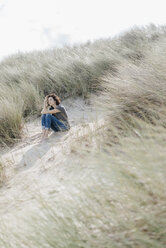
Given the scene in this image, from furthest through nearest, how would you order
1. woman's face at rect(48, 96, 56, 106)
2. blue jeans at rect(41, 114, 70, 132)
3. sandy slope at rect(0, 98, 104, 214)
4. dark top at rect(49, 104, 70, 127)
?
woman's face at rect(48, 96, 56, 106) < dark top at rect(49, 104, 70, 127) < blue jeans at rect(41, 114, 70, 132) < sandy slope at rect(0, 98, 104, 214)

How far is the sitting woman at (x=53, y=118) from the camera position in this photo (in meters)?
4.46

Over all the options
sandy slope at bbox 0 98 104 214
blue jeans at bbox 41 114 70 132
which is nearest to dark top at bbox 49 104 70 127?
blue jeans at bbox 41 114 70 132

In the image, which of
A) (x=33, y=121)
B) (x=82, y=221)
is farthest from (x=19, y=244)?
(x=33, y=121)

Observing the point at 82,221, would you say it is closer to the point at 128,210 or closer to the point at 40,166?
the point at 128,210

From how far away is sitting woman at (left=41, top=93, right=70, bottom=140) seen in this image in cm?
446

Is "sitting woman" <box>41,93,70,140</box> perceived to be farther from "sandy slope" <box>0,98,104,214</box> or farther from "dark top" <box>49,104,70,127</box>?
"sandy slope" <box>0,98,104,214</box>

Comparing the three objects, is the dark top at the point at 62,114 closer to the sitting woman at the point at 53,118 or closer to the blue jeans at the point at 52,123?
the sitting woman at the point at 53,118

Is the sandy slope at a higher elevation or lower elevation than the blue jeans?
lower

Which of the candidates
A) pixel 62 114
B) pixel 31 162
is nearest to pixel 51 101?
pixel 62 114

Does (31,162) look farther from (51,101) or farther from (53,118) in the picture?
(51,101)

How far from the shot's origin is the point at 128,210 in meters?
1.19

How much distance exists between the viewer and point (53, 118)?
4.54 metres

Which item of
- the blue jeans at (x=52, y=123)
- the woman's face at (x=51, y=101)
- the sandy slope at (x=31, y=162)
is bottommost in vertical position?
the sandy slope at (x=31, y=162)

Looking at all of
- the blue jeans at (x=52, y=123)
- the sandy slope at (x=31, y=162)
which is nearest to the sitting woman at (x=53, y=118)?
the blue jeans at (x=52, y=123)
